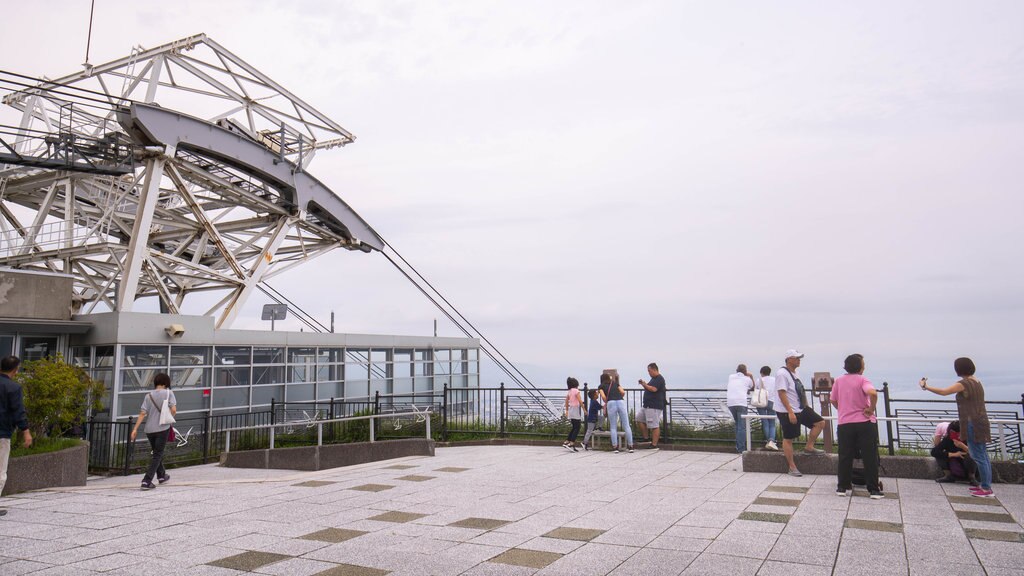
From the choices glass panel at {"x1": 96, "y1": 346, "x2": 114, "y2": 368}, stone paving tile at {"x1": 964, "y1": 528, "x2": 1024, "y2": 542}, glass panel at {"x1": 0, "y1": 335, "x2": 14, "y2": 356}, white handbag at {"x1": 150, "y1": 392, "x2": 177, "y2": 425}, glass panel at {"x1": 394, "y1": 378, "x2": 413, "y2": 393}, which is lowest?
stone paving tile at {"x1": 964, "y1": 528, "x2": 1024, "y2": 542}

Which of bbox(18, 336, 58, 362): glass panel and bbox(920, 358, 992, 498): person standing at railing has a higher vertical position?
bbox(18, 336, 58, 362): glass panel

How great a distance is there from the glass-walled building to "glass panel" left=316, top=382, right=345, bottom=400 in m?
0.04

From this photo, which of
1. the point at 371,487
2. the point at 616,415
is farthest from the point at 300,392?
the point at 371,487

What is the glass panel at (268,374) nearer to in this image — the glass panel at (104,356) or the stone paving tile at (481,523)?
the glass panel at (104,356)

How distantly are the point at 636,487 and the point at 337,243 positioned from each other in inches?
898

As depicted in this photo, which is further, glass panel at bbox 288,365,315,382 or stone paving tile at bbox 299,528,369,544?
glass panel at bbox 288,365,315,382

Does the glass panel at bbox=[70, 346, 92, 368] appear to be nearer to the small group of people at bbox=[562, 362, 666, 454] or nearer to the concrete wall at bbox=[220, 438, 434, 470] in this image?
the concrete wall at bbox=[220, 438, 434, 470]

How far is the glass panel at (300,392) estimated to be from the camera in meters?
24.1

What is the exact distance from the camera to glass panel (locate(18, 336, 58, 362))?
60.7 feet

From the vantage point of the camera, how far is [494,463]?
13734mm

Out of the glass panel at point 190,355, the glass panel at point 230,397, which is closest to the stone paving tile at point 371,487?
the glass panel at point 190,355

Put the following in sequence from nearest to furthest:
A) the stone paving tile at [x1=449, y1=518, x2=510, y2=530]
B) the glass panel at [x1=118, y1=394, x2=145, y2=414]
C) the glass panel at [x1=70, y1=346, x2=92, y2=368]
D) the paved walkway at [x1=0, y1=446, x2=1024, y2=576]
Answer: the paved walkway at [x1=0, y1=446, x2=1024, y2=576]
the stone paving tile at [x1=449, y1=518, x2=510, y2=530]
the glass panel at [x1=118, y1=394, x2=145, y2=414]
the glass panel at [x1=70, y1=346, x2=92, y2=368]

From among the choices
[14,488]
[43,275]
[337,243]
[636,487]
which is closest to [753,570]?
[636,487]

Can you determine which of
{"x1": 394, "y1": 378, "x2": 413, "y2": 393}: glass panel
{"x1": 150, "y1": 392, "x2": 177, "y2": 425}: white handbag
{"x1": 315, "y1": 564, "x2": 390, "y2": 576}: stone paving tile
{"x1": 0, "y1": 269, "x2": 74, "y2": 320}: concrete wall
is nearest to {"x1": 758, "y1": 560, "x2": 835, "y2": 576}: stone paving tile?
{"x1": 315, "y1": 564, "x2": 390, "y2": 576}: stone paving tile
